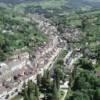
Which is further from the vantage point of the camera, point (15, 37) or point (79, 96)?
point (15, 37)

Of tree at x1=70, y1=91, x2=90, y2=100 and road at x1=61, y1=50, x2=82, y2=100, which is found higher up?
tree at x1=70, y1=91, x2=90, y2=100

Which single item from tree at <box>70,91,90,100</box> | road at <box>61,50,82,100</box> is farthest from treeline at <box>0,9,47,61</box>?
tree at <box>70,91,90,100</box>

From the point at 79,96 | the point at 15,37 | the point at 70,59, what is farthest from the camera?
the point at 15,37

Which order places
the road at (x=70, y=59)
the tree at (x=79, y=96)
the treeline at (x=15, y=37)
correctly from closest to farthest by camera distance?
the tree at (x=79, y=96) → the road at (x=70, y=59) → the treeline at (x=15, y=37)

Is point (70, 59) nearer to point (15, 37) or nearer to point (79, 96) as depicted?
point (15, 37)

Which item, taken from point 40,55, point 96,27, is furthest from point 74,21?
point 40,55

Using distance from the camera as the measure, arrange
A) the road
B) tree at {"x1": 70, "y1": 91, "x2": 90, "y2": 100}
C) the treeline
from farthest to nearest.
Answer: the treeline → the road → tree at {"x1": 70, "y1": 91, "x2": 90, "y2": 100}

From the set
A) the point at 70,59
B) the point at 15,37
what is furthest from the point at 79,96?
the point at 15,37

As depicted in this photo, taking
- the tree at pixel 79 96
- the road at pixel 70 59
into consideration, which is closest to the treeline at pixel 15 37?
the road at pixel 70 59

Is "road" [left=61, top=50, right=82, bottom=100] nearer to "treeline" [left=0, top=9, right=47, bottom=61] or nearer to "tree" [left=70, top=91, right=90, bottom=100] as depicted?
"treeline" [left=0, top=9, right=47, bottom=61]

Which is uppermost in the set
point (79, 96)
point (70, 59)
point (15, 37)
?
point (79, 96)

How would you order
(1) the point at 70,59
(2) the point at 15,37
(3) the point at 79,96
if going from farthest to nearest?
(2) the point at 15,37, (1) the point at 70,59, (3) the point at 79,96

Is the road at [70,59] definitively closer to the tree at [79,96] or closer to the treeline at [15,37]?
the treeline at [15,37]
